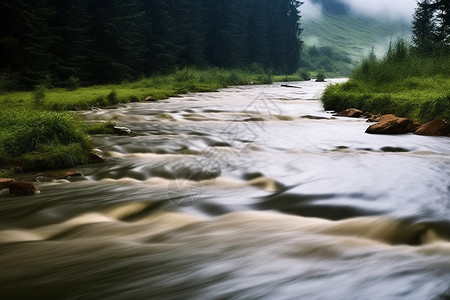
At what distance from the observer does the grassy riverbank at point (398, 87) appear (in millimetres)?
10406

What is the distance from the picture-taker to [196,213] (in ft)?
14.3

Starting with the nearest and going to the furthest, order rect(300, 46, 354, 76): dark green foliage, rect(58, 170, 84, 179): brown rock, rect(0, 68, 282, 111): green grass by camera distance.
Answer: rect(58, 170, 84, 179): brown rock → rect(0, 68, 282, 111): green grass → rect(300, 46, 354, 76): dark green foliage

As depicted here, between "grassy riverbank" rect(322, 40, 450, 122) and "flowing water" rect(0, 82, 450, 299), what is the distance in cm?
265

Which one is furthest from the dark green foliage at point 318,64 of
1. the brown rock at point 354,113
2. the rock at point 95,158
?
the rock at point 95,158

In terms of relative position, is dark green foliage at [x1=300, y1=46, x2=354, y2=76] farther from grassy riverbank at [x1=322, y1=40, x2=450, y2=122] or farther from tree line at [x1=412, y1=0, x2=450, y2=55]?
grassy riverbank at [x1=322, y1=40, x2=450, y2=122]

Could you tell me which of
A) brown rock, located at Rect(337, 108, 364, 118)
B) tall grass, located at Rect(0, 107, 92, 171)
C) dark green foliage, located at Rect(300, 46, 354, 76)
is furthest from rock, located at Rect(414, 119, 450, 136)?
dark green foliage, located at Rect(300, 46, 354, 76)

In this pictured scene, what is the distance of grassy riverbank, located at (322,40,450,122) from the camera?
1041 centimetres

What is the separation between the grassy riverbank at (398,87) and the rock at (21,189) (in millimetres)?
8668

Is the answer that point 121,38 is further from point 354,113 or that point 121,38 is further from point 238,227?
point 238,227

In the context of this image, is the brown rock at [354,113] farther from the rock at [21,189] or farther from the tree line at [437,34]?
the rock at [21,189]

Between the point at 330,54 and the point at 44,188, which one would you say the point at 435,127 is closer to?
the point at 44,188

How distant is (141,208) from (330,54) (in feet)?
419

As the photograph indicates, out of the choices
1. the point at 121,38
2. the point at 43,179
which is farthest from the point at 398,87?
the point at 121,38

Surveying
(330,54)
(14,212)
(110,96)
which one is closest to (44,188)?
(14,212)
